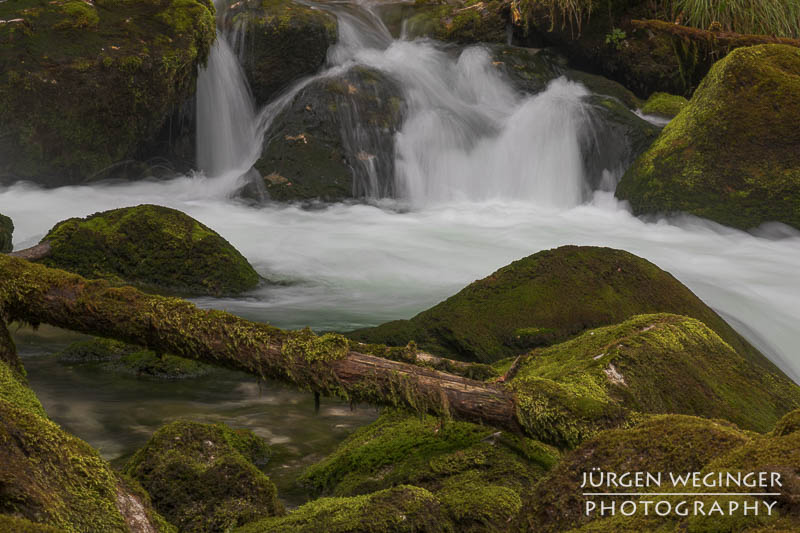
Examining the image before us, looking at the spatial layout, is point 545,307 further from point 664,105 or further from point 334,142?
point 664,105

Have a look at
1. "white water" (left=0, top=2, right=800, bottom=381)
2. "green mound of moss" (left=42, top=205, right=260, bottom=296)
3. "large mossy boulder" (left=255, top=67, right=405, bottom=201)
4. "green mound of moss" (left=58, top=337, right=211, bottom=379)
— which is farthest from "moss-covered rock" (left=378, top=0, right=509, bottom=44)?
"green mound of moss" (left=58, top=337, right=211, bottom=379)

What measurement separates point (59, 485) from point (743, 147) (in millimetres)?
10677

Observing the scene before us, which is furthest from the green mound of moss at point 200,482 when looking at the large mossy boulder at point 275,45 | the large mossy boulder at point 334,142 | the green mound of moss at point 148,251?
the large mossy boulder at point 275,45

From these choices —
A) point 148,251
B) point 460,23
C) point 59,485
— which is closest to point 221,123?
point 460,23

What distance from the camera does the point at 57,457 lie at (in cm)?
243

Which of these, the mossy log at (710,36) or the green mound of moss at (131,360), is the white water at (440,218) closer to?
the green mound of moss at (131,360)

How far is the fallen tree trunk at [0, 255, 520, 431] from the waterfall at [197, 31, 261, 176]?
11021mm

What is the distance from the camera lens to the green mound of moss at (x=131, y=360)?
5.86 meters

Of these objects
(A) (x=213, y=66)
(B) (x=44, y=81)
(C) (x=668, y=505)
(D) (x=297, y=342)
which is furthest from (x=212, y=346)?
(A) (x=213, y=66)

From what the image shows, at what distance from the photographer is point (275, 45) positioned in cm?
1477

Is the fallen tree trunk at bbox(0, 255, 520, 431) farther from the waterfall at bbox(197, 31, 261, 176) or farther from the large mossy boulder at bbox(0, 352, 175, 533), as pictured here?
the waterfall at bbox(197, 31, 261, 176)

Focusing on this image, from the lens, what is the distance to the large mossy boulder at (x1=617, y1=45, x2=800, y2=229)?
10.4 metres

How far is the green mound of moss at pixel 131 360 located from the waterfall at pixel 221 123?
8298 millimetres

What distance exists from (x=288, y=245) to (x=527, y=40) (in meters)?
9.73
